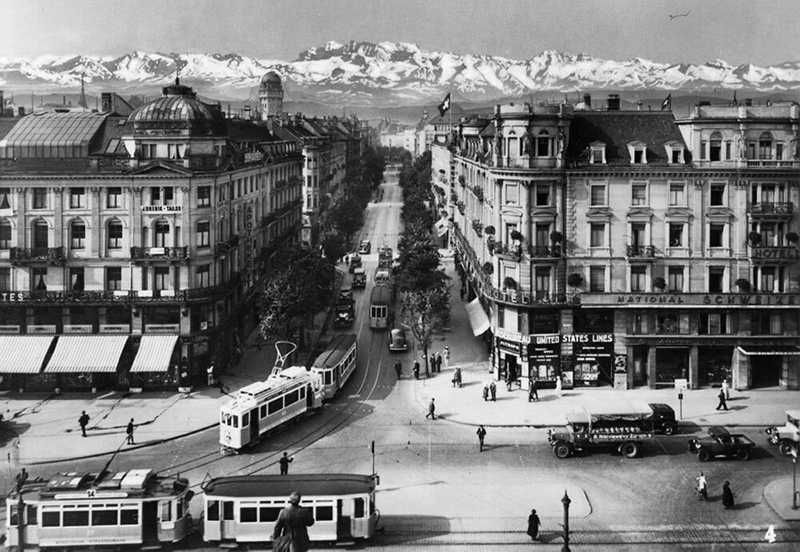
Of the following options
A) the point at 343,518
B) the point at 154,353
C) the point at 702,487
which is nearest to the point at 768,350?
the point at 702,487

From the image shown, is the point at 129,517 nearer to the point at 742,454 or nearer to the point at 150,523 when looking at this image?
the point at 150,523

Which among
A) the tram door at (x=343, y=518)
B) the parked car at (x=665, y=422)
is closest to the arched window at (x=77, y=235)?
the tram door at (x=343, y=518)

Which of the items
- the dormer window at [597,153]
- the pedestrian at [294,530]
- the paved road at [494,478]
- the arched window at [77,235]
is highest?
the dormer window at [597,153]

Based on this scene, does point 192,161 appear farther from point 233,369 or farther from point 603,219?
point 603,219

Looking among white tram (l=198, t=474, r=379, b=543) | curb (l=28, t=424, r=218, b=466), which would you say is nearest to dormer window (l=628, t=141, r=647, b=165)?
curb (l=28, t=424, r=218, b=466)

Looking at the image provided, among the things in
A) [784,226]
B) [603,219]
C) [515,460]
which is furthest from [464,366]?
[784,226]

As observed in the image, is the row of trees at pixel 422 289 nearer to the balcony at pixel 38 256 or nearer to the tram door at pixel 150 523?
the balcony at pixel 38 256

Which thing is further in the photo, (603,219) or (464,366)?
(464,366)
